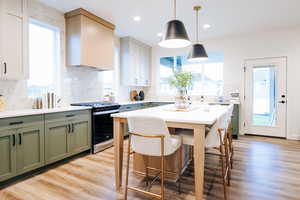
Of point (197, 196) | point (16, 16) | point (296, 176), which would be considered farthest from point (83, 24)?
point (296, 176)

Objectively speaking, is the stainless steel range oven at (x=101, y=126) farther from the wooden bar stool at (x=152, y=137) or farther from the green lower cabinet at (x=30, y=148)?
the wooden bar stool at (x=152, y=137)

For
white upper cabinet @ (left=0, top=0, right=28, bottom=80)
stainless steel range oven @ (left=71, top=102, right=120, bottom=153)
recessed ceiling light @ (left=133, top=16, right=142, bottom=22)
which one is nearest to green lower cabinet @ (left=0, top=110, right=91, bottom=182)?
stainless steel range oven @ (left=71, top=102, right=120, bottom=153)

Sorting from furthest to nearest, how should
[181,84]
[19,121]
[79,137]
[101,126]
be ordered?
[101,126]
[79,137]
[181,84]
[19,121]

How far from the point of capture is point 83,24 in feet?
11.3

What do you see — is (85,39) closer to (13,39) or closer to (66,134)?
(13,39)

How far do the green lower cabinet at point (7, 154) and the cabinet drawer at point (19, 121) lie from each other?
0.08 meters

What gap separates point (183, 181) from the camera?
239 centimetres

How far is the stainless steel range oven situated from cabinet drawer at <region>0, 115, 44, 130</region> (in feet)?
3.31

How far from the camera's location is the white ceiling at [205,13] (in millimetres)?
3178

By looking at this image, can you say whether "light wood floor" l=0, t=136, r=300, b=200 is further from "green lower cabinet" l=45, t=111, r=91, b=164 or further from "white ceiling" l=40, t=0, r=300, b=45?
"white ceiling" l=40, t=0, r=300, b=45

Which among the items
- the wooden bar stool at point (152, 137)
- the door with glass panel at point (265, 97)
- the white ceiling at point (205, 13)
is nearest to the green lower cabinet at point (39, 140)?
the wooden bar stool at point (152, 137)

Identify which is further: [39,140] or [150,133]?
[39,140]

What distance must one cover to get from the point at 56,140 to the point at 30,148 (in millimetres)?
389

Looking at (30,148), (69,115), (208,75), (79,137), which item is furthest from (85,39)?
(208,75)
